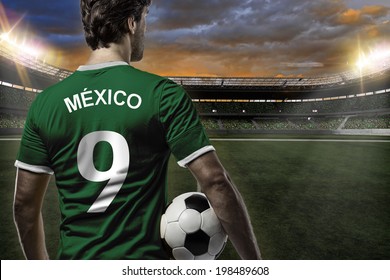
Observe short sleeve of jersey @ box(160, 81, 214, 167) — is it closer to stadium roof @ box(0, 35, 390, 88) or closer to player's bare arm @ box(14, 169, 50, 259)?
player's bare arm @ box(14, 169, 50, 259)

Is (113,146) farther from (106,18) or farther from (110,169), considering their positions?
(106,18)

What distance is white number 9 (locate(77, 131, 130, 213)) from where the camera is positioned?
1.17 meters

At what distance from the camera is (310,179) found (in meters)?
7.02

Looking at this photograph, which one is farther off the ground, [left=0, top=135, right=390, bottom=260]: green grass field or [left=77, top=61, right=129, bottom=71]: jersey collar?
[left=77, top=61, right=129, bottom=71]: jersey collar

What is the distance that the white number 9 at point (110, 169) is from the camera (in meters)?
1.17

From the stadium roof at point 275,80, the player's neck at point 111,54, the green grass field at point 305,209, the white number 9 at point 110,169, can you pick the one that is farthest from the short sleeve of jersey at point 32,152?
the stadium roof at point 275,80

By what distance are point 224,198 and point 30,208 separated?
93cm

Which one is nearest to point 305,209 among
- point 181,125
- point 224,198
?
point 224,198

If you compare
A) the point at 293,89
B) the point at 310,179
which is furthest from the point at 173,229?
the point at 293,89

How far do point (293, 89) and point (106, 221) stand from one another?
50.4m

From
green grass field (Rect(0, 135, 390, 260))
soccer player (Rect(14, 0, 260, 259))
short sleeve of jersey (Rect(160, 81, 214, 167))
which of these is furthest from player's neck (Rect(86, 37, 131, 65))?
green grass field (Rect(0, 135, 390, 260))

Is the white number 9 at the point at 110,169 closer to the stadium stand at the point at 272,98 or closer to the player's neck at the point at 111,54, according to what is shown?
the player's neck at the point at 111,54

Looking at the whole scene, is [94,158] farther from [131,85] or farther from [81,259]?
[81,259]

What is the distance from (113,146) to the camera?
1.17 meters
